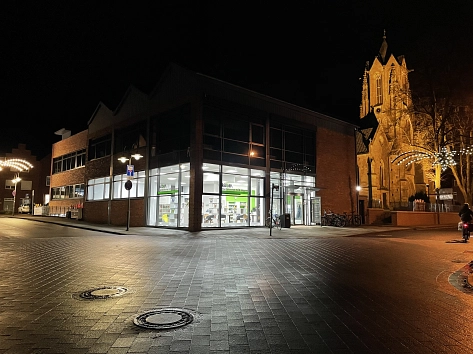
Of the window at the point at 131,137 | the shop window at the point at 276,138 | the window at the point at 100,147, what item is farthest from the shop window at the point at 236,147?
the window at the point at 100,147

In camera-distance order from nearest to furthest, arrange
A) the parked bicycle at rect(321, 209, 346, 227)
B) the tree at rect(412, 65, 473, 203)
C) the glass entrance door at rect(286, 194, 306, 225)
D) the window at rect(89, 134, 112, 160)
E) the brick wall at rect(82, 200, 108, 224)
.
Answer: the glass entrance door at rect(286, 194, 306, 225) → the parked bicycle at rect(321, 209, 346, 227) → the brick wall at rect(82, 200, 108, 224) → the window at rect(89, 134, 112, 160) → the tree at rect(412, 65, 473, 203)

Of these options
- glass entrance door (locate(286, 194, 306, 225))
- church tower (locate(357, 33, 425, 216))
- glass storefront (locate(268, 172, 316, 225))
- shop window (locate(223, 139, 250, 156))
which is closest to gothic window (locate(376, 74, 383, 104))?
church tower (locate(357, 33, 425, 216))

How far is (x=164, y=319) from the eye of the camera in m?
4.73

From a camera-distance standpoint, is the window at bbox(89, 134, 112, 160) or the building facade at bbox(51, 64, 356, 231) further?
the window at bbox(89, 134, 112, 160)

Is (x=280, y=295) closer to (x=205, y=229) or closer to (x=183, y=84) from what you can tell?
(x=205, y=229)

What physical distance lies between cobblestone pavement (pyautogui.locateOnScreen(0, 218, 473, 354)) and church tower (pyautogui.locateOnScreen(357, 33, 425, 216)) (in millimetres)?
35451

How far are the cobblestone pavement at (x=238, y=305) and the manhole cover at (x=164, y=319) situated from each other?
0.11 metres

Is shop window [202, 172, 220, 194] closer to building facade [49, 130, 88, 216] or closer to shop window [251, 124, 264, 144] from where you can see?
shop window [251, 124, 264, 144]

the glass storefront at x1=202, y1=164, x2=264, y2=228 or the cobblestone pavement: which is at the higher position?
the glass storefront at x1=202, y1=164, x2=264, y2=228

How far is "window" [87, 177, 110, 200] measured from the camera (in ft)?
101

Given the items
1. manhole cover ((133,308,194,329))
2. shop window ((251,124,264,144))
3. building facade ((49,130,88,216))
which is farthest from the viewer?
building facade ((49,130,88,216))

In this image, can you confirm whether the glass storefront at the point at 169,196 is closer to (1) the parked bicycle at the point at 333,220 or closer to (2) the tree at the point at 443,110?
(1) the parked bicycle at the point at 333,220

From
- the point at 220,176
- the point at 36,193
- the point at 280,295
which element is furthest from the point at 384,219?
the point at 36,193

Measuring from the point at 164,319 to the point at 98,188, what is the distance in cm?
2994
